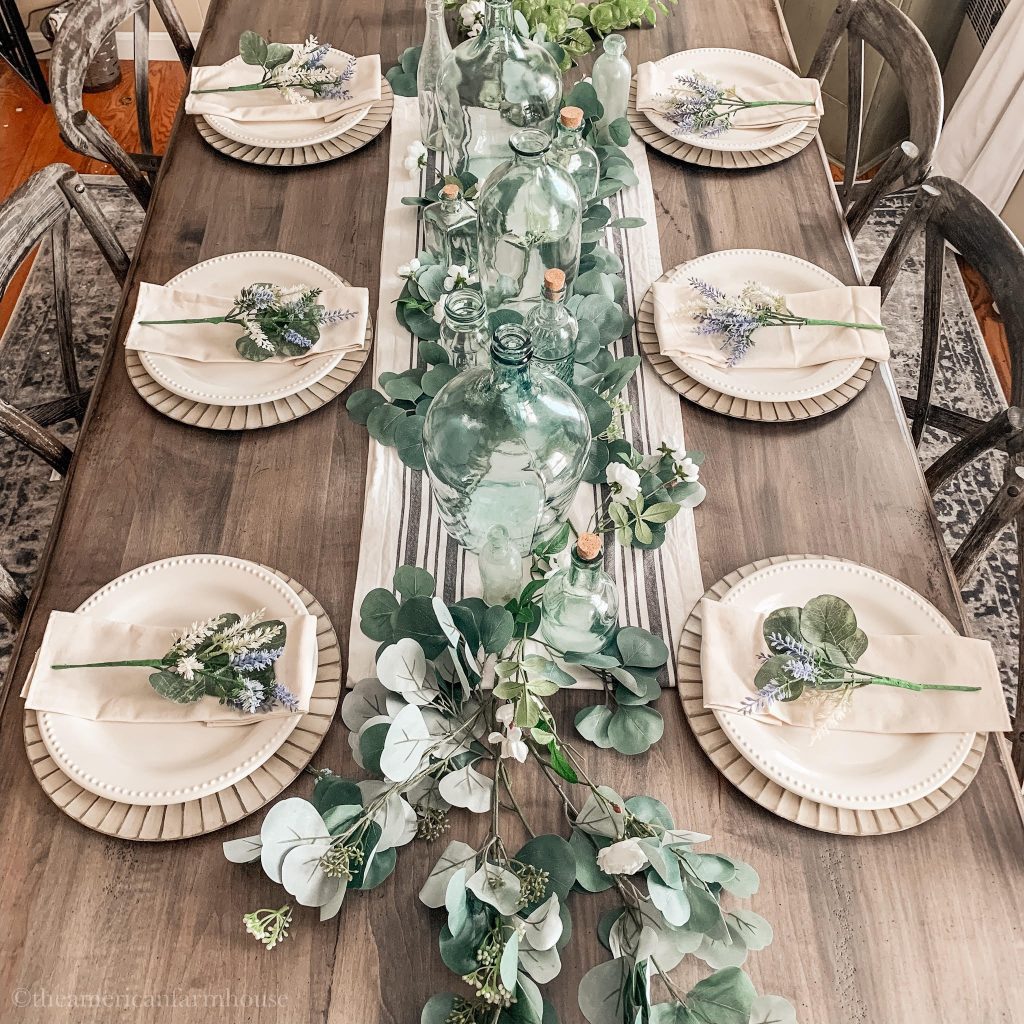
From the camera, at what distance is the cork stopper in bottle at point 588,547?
31.6 inches

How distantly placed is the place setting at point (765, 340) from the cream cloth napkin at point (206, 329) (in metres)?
0.40

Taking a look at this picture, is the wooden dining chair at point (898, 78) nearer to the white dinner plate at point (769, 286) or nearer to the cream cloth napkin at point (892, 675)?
the white dinner plate at point (769, 286)

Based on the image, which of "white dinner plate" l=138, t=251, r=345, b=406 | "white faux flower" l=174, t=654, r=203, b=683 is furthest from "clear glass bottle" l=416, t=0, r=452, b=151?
"white faux flower" l=174, t=654, r=203, b=683

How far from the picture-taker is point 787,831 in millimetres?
869

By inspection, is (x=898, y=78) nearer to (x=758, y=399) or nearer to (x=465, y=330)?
(x=758, y=399)

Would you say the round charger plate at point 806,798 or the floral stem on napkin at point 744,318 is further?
the floral stem on napkin at point 744,318

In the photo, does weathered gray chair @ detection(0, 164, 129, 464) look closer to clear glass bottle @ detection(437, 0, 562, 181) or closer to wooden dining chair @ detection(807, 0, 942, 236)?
clear glass bottle @ detection(437, 0, 562, 181)

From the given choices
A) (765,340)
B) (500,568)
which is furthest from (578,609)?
(765,340)

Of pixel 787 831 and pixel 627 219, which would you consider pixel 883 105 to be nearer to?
pixel 627 219

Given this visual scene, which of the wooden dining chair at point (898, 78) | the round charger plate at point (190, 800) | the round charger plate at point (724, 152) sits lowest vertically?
the round charger plate at point (190, 800)

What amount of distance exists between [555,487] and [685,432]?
26 centimetres

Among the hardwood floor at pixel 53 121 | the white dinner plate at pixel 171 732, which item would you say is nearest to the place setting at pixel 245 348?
the white dinner plate at pixel 171 732

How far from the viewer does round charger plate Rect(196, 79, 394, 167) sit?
1.47 metres

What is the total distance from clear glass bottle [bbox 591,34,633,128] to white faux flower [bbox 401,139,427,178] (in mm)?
297
